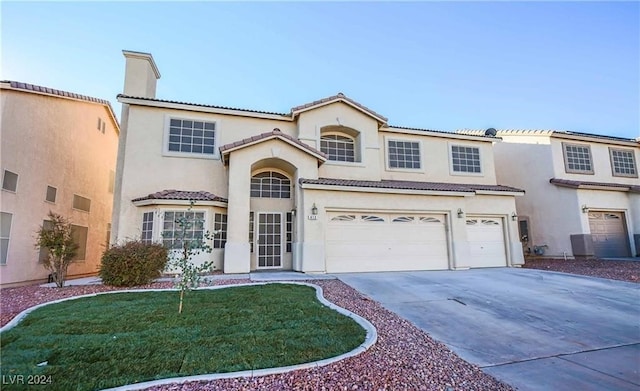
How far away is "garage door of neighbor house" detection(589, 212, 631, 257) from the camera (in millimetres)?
18141

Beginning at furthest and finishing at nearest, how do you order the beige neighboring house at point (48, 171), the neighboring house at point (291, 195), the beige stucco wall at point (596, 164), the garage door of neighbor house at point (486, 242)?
the beige stucco wall at point (596, 164), the garage door of neighbor house at point (486, 242), the neighboring house at point (291, 195), the beige neighboring house at point (48, 171)

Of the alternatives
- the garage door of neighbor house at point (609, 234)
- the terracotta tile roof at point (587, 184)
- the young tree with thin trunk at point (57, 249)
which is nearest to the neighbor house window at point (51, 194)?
the young tree with thin trunk at point (57, 249)

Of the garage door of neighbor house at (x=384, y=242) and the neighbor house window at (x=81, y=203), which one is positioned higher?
the neighbor house window at (x=81, y=203)

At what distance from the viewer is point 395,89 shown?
18.9 meters

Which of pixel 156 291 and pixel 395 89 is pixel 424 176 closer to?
pixel 395 89

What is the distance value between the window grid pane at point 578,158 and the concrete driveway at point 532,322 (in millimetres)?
10945

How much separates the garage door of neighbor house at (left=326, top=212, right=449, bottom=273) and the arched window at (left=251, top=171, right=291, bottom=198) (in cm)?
268

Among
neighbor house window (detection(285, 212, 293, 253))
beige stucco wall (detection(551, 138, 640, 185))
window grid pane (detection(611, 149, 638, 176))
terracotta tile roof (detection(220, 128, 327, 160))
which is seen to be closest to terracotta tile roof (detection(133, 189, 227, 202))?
terracotta tile roof (detection(220, 128, 327, 160))

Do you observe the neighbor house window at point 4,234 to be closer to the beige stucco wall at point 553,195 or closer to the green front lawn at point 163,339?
the green front lawn at point 163,339

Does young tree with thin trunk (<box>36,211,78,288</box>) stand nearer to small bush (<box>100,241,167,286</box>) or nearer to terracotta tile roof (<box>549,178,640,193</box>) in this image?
small bush (<box>100,241,167,286</box>)

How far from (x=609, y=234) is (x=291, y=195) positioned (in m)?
19.2

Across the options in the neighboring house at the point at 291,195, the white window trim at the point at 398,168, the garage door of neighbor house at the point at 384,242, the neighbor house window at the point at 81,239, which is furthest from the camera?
the white window trim at the point at 398,168

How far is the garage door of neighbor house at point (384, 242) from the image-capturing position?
42.6 ft

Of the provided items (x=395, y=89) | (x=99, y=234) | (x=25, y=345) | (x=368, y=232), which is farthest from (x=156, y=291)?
(x=395, y=89)
